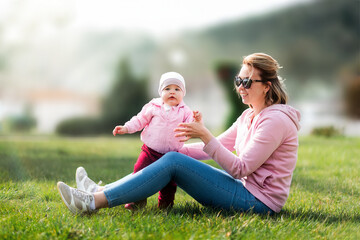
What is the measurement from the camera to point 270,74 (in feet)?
9.00

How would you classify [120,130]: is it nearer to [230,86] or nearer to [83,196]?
[83,196]

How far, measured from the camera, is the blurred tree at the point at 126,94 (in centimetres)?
1545

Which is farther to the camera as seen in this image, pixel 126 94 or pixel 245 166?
pixel 126 94

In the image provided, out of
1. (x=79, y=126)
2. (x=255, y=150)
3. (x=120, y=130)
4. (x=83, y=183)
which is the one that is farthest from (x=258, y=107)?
(x=79, y=126)

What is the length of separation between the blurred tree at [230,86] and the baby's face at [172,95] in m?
8.87

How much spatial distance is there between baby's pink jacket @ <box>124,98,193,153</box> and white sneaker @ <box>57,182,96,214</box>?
0.66 m

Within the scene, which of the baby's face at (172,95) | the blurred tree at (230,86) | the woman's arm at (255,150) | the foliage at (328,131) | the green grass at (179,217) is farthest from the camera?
the foliage at (328,131)

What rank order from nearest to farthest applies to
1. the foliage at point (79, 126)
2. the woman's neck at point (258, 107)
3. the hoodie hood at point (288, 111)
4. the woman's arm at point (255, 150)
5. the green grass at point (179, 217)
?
the green grass at point (179, 217), the woman's arm at point (255, 150), the hoodie hood at point (288, 111), the woman's neck at point (258, 107), the foliage at point (79, 126)

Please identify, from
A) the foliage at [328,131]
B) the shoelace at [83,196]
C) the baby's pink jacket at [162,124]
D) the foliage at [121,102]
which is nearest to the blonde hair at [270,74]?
the baby's pink jacket at [162,124]

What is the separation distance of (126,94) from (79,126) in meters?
2.47

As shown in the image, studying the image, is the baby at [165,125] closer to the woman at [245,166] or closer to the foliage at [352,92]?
the woman at [245,166]

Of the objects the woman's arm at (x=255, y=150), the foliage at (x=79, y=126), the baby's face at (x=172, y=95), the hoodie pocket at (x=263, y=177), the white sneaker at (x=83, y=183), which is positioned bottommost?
the foliage at (x=79, y=126)

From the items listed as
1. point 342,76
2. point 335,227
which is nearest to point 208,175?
point 335,227

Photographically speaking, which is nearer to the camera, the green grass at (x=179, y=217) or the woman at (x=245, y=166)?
the green grass at (x=179, y=217)
